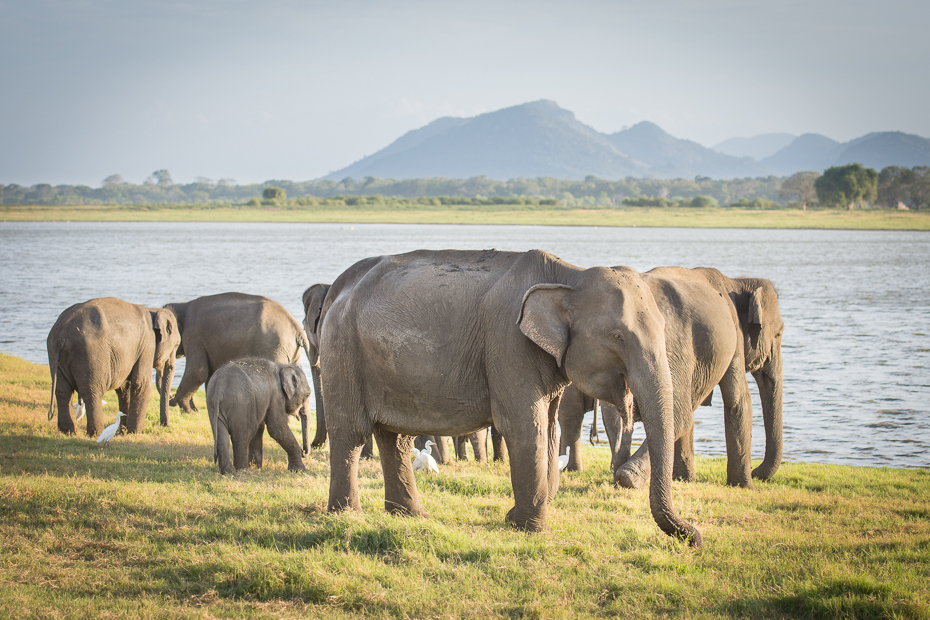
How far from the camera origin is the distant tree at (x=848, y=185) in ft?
436

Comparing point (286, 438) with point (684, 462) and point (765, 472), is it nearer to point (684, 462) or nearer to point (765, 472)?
point (684, 462)

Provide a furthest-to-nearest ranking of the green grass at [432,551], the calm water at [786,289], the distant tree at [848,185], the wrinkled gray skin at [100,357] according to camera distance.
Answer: the distant tree at [848,185], the calm water at [786,289], the wrinkled gray skin at [100,357], the green grass at [432,551]

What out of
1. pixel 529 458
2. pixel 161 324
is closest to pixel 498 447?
pixel 529 458

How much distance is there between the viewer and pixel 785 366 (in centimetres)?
2178

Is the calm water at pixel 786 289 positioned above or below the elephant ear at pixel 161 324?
below

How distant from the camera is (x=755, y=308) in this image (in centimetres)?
1077

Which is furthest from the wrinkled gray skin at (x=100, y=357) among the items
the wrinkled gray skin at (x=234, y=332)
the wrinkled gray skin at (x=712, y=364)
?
the wrinkled gray skin at (x=712, y=364)

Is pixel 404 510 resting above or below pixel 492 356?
below

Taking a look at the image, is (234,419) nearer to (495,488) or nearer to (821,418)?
(495,488)

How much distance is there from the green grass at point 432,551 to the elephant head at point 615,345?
2.67ft

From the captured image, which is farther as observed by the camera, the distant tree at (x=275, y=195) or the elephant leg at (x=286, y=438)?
the distant tree at (x=275, y=195)

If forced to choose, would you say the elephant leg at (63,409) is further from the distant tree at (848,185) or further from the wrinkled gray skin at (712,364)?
the distant tree at (848,185)

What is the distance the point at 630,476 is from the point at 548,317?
A: 11.8 ft

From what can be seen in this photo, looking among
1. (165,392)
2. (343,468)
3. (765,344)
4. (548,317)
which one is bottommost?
(165,392)
